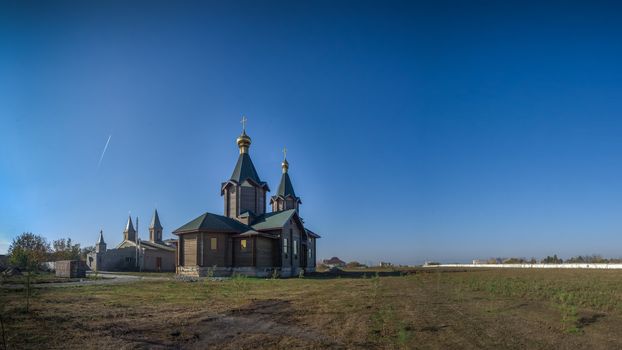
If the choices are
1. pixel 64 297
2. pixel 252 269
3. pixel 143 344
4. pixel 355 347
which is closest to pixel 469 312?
pixel 355 347

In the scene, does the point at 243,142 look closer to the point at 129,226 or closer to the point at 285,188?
the point at 285,188

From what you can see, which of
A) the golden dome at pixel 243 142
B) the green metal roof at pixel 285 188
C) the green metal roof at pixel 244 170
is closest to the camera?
the green metal roof at pixel 244 170

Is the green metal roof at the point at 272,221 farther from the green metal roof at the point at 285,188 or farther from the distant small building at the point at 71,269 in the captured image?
the distant small building at the point at 71,269

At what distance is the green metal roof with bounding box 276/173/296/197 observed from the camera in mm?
49625

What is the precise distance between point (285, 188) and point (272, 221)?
13791mm

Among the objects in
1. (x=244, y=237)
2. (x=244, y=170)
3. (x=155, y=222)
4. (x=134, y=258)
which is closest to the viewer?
(x=244, y=237)

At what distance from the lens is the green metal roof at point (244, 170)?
38.9 meters

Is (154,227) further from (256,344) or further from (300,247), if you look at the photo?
(256,344)

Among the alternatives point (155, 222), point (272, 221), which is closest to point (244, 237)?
point (272, 221)

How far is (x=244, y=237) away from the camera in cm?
3366

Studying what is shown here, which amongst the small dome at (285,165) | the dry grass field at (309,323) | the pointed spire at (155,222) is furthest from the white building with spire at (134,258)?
the dry grass field at (309,323)

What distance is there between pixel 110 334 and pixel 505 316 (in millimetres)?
9878

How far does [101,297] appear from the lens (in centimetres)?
1425

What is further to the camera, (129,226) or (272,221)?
(129,226)
